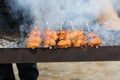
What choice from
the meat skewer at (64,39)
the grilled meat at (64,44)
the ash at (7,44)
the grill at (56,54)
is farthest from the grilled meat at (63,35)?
the ash at (7,44)

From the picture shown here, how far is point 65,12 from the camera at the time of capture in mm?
3398

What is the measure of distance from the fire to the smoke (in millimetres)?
323

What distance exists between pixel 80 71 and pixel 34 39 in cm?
215

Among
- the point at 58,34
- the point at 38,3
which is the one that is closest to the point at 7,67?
the point at 38,3

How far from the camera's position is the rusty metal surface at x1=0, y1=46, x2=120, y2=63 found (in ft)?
8.32

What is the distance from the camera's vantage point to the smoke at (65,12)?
3.17 meters

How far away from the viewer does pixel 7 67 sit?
12.0ft

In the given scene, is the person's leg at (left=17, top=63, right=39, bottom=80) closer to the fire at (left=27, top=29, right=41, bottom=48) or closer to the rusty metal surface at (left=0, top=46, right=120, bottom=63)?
the fire at (left=27, top=29, right=41, bottom=48)

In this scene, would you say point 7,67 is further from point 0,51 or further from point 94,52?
point 94,52

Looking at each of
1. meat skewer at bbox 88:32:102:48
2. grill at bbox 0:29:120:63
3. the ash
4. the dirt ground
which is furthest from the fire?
the dirt ground

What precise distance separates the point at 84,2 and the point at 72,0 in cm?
17

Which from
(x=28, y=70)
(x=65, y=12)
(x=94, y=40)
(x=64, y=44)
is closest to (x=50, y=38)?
(x=64, y=44)

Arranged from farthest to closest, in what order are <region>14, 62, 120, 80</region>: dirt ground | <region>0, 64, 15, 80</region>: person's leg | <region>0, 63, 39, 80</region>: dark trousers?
<region>14, 62, 120, 80</region>: dirt ground
<region>0, 63, 39, 80</region>: dark trousers
<region>0, 64, 15, 80</region>: person's leg

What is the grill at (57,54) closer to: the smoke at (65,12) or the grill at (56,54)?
the grill at (56,54)
